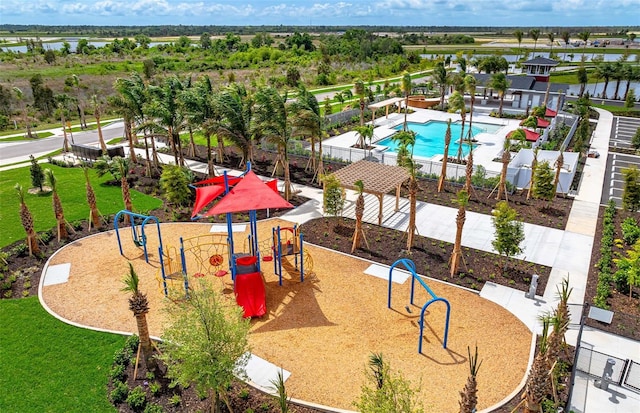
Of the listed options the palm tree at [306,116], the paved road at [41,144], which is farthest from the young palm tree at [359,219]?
the paved road at [41,144]

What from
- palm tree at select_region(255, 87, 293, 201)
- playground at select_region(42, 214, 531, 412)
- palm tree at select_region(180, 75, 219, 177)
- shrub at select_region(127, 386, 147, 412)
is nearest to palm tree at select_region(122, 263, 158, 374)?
shrub at select_region(127, 386, 147, 412)

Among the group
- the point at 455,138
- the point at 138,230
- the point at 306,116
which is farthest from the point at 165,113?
the point at 455,138

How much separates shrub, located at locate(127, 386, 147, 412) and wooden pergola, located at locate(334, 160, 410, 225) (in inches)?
546

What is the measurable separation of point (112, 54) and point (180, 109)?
96.2 m

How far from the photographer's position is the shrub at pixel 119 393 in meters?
12.2

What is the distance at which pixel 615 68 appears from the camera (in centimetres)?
5956

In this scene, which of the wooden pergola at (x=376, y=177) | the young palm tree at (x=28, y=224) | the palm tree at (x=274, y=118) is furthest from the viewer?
the palm tree at (x=274, y=118)

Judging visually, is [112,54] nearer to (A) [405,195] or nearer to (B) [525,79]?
(B) [525,79]

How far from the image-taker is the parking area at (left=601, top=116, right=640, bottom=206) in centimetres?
2815

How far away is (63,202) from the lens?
2603 centimetres

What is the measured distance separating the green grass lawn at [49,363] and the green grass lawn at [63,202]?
7580 millimetres

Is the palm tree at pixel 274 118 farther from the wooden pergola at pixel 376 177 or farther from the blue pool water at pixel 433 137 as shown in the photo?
the blue pool water at pixel 433 137

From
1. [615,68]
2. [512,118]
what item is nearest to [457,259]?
[512,118]

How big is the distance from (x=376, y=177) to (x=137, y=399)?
16.3 m
